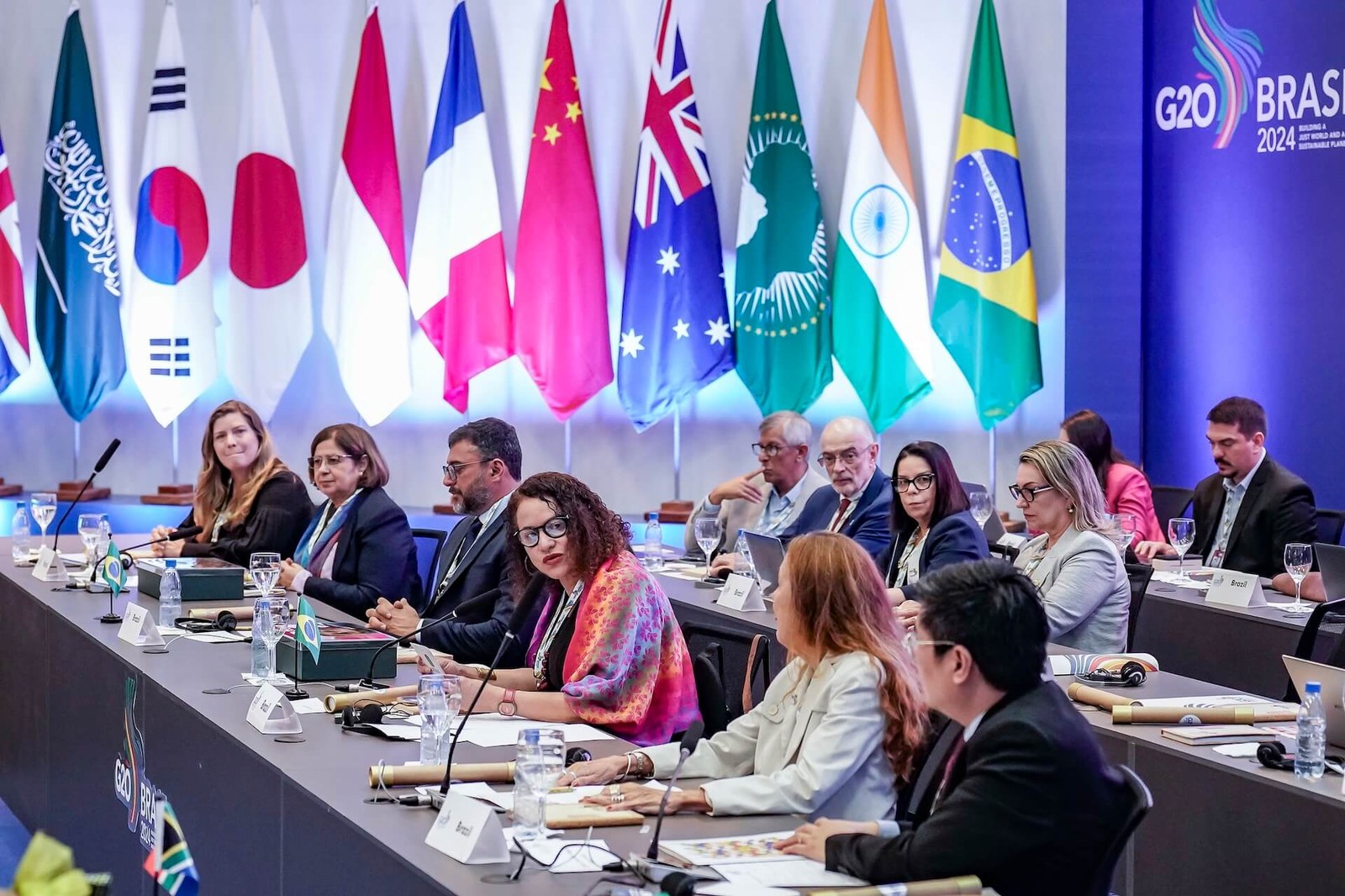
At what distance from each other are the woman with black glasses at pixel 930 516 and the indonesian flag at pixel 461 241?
3503 mm

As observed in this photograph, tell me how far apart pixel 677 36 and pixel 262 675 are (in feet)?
16.0

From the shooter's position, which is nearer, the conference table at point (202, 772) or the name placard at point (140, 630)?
the conference table at point (202, 772)

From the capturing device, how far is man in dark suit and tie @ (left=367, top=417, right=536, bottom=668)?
4270mm

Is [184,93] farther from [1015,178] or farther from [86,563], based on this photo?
[1015,178]

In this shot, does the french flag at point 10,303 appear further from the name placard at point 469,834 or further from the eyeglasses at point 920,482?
the name placard at point 469,834

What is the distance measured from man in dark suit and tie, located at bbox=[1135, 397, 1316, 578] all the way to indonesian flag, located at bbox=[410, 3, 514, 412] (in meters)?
3.56

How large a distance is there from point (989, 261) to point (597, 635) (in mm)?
4607

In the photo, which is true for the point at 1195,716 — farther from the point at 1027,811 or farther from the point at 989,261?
the point at 989,261

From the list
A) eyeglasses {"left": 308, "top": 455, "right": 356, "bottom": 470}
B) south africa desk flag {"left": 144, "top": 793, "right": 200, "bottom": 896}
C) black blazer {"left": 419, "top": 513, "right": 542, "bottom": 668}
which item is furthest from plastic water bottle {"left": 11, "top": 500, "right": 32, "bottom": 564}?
south africa desk flag {"left": 144, "top": 793, "right": 200, "bottom": 896}

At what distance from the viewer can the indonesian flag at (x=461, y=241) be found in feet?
25.8

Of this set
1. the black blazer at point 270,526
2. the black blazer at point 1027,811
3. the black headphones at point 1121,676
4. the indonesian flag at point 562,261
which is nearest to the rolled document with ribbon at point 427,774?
the black blazer at point 1027,811

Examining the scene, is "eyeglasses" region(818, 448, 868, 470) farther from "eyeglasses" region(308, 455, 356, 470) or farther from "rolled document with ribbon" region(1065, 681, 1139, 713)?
"rolled document with ribbon" region(1065, 681, 1139, 713)

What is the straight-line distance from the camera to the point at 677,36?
300 inches

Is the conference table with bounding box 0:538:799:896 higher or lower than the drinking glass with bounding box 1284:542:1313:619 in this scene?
lower
